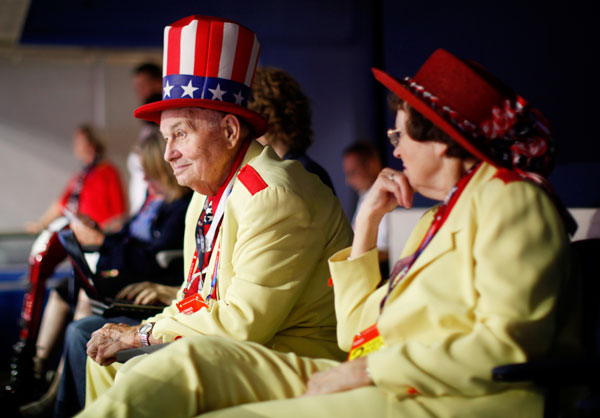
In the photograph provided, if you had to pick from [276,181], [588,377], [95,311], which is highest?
[276,181]

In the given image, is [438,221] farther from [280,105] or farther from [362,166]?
[362,166]

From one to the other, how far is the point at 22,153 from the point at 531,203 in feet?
25.9

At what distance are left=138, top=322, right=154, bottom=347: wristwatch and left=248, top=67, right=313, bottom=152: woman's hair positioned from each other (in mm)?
1174

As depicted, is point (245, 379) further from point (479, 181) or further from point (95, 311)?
point (95, 311)

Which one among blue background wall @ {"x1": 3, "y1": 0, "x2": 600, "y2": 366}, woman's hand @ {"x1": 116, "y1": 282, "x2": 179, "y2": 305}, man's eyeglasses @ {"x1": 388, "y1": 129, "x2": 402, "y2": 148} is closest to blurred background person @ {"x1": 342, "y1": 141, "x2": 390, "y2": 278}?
blue background wall @ {"x1": 3, "y1": 0, "x2": 600, "y2": 366}

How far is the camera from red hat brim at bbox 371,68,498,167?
1520 mm

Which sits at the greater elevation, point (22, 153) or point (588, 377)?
point (588, 377)

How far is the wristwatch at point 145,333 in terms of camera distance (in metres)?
2.08

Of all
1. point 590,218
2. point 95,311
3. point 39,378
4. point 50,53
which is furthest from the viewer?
point 50,53

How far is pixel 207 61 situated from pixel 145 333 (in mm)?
866

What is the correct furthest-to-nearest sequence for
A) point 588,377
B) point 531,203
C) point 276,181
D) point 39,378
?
point 39,378, point 276,181, point 531,203, point 588,377

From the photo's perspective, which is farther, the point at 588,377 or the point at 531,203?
the point at 531,203

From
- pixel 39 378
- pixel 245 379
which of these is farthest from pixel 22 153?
pixel 245 379

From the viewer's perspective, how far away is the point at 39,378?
11.7 ft
